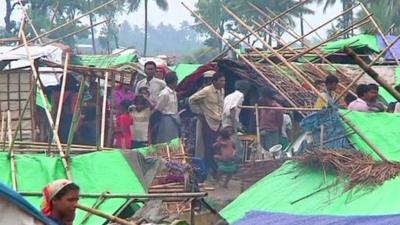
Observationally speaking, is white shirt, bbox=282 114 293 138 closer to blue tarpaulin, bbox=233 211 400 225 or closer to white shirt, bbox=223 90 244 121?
white shirt, bbox=223 90 244 121

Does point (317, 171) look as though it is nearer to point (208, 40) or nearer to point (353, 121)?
point (353, 121)

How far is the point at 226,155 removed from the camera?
12391mm

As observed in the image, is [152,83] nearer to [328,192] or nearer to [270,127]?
[270,127]

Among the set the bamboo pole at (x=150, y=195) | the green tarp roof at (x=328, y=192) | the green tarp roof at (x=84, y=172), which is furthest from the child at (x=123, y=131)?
the bamboo pole at (x=150, y=195)

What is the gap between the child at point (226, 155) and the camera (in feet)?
40.3

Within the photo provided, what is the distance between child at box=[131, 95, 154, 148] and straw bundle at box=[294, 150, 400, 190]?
3.44m

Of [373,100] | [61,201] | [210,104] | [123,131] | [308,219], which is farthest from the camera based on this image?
[210,104]

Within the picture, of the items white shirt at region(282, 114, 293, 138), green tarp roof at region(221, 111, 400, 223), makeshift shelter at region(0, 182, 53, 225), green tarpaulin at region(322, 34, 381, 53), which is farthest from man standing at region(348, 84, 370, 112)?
makeshift shelter at region(0, 182, 53, 225)

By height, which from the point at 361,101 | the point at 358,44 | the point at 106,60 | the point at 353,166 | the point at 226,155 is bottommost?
A: the point at 226,155

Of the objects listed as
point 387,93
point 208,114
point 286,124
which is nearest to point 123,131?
point 208,114

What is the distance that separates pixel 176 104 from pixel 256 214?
405 centimetres

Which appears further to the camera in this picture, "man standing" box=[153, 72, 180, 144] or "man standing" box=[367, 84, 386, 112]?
"man standing" box=[153, 72, 180, 144]

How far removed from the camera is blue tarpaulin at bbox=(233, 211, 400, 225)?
7752 mm

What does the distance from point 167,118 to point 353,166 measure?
4.29 meters
